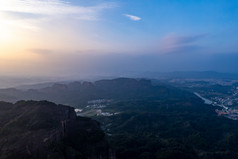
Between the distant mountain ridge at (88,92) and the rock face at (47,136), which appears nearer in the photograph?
the rock face at (47,136)

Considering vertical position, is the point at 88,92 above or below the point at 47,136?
below

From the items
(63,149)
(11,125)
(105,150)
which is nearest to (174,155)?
(105,150)

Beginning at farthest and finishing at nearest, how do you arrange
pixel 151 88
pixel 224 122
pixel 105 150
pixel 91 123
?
pixel 151 88 → pixel 224 122 → pixel 91 123 → pixel 105 150

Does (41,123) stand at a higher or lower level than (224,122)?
higher

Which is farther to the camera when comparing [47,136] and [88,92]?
[88,92]

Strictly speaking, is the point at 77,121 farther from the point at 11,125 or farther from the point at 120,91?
the point at 120,91

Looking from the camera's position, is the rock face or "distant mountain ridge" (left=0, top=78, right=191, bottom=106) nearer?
the rock face

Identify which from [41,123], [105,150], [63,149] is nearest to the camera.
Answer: [63,149]

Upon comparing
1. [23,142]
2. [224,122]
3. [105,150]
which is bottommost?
[224,122]
